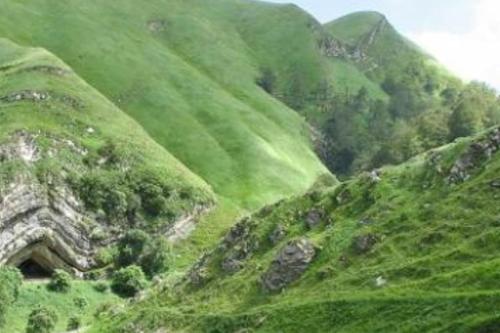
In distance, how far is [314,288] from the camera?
200ft

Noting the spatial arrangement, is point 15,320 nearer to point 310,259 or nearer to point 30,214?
point 30,214

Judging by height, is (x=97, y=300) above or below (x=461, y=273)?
below

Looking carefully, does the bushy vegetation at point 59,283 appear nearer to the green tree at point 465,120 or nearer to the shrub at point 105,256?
the shrub at point 105,256

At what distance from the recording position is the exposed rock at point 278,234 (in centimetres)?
7408

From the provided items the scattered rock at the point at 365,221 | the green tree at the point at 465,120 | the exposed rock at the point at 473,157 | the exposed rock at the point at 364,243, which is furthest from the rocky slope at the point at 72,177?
the exposed rock at the point at 473,157

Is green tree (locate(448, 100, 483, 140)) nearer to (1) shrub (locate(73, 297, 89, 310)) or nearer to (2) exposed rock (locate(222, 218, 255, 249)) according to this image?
(2) exposed rock (locate(222, 218, 255, 249))

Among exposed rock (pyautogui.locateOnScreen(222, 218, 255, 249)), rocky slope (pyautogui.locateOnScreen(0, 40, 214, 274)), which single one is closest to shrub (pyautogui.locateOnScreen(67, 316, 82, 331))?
exposed rock (pyautogui.locateOnScreen(222, 218, 255, 249))

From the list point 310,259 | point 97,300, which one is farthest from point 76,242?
point 310,259

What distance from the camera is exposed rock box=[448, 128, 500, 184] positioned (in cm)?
6469

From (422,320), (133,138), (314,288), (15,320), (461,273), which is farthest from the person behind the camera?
(133,138)

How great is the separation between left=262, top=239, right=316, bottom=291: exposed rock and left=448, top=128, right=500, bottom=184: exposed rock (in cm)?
1267

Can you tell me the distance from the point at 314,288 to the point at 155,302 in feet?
70.3

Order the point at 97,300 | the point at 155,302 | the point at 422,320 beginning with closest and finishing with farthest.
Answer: the point at 422,320 < the point at 155,302 < the point at 97,300

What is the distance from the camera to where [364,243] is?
63031 mm
